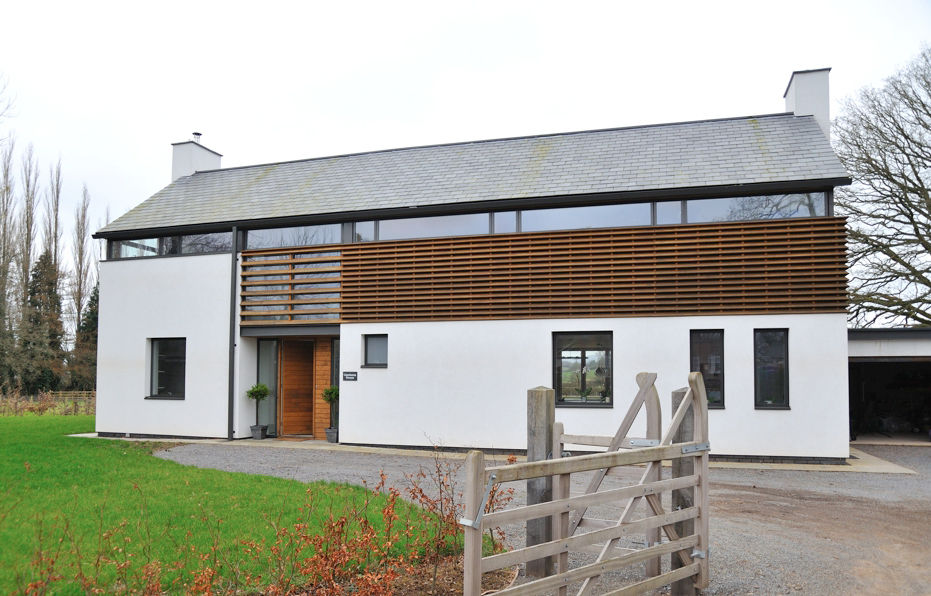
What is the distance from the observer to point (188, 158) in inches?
810

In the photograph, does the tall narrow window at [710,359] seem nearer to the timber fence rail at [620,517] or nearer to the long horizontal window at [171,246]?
the timber fence rail at [620,517]

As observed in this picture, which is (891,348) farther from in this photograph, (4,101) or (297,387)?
(4,101)

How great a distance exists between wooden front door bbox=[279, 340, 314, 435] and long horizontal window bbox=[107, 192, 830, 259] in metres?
2.62

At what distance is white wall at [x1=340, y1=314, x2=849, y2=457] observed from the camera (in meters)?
12.2

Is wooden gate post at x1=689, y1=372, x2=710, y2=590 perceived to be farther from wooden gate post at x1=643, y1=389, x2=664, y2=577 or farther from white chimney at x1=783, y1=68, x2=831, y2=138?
white chimney at x1=783, y1=68, x2=831, y2=138

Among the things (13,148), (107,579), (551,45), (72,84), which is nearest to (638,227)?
(551,45)

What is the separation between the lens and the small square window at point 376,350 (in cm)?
1503

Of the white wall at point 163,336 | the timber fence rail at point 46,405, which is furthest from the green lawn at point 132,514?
the timber fence rail at point 46,405

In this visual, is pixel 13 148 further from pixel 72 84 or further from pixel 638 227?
pixel 638 227

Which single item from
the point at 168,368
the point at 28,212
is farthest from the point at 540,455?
the point at 28,212

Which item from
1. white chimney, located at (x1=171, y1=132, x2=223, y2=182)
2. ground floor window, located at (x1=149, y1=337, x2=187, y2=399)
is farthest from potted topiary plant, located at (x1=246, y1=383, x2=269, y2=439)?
white chimney, located at (x1=171, y1=132, x2=223, y2=182)

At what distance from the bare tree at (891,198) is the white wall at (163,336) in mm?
17247

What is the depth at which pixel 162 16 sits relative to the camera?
12.7 meters

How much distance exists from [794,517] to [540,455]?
4.68 metres
